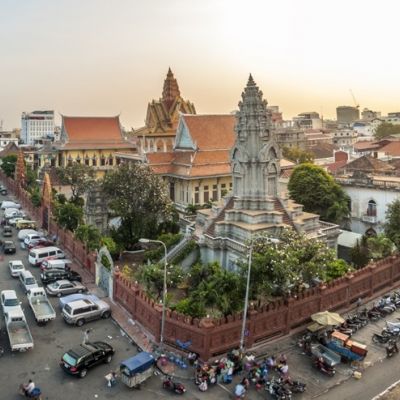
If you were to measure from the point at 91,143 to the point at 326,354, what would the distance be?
198 ft

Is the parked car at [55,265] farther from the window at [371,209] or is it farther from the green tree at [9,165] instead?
the green tree at [9,165]

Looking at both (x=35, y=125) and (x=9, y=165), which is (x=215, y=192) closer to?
(x=9, y=165)

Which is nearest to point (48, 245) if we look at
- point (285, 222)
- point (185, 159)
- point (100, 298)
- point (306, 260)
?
point (100, 298)

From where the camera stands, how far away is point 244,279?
23.1m

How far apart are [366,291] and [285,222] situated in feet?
22.4

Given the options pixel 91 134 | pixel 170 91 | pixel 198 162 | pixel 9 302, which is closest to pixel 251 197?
pixel 9 302

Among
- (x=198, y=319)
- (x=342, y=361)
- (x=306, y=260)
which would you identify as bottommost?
(x=342, y=361)

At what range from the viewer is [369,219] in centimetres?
4441

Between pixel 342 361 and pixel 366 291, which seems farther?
pixel 366 291

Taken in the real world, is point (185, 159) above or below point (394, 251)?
above

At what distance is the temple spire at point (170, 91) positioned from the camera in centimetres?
7194

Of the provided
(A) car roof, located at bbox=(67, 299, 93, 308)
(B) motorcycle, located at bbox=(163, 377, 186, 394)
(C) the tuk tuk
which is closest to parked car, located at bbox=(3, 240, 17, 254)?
(A) car roof, located at bbox=(67, 299, 93, 308)

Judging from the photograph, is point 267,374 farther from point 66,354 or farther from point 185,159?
point 185,159

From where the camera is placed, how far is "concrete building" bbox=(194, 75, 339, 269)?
30511 millimetres
